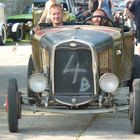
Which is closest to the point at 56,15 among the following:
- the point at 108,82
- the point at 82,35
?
the point at 82,35

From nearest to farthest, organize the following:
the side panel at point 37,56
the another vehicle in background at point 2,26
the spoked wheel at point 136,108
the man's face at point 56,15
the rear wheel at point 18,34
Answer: the spoked wheel at point 136,108
the side panel at point 37,56
the man's face at point 56,15
the another vehicle in background at point 2,26
the rear wheel at point 18,34

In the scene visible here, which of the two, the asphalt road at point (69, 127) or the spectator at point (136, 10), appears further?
the spectator at point (136, 10)

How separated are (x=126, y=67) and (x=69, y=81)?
3.67 feet

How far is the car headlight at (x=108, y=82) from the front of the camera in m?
7.14

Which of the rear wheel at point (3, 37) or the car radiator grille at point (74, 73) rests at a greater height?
the car radiator grille at point (74, 73)

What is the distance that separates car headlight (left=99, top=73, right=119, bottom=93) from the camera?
7145 mm

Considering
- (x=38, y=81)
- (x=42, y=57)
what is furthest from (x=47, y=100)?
(x=42, y=57)

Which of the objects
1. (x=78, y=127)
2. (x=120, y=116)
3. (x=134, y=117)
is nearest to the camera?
(x=134, y=117)

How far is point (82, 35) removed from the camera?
746 centimetres

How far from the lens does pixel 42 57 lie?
770 cm

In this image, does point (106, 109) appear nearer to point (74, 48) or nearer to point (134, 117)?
point (134, 117)

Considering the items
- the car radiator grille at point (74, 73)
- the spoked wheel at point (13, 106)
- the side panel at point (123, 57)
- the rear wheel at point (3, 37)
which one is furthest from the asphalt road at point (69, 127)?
the rear wheel at point (3, 37)

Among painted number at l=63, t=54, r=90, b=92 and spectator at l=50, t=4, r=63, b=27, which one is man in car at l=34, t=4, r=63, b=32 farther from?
painted number at l=63, t=54, r=90, b=92

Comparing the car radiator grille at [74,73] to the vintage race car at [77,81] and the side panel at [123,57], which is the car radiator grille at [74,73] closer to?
the vintage race car at [77,81]
